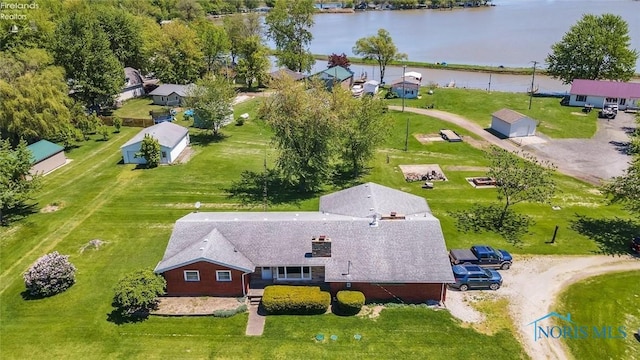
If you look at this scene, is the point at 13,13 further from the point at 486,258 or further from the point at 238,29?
the point at 486,258

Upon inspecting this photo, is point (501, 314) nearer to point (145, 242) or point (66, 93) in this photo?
point (145, 242)

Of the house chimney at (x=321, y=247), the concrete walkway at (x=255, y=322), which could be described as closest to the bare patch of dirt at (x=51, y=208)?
the concrete walkway at (x=255, y=322)

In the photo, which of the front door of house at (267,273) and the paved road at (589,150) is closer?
the front door of house at (267,273)

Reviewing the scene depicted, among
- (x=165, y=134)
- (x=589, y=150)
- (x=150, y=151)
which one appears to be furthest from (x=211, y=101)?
(x=589, y=150)

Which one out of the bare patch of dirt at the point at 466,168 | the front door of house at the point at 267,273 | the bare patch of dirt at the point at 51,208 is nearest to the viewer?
the front door of house at the point at 267,273

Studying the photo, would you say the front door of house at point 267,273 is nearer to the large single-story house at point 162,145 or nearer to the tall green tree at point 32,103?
the large single-story house at point 162,145
